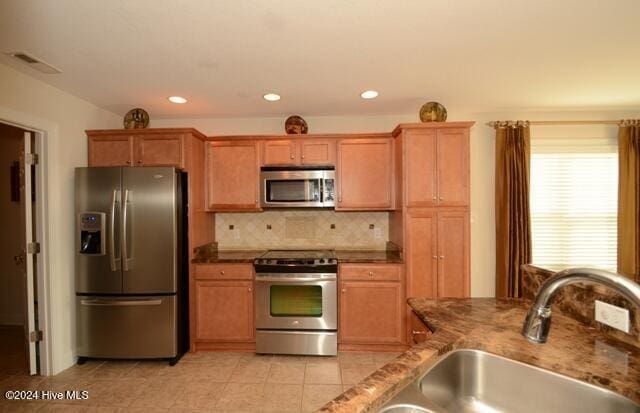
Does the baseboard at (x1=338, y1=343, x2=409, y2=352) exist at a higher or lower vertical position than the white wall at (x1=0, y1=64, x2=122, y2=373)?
lower

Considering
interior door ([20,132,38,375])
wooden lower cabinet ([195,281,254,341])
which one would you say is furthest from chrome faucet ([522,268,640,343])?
interior door ([20,132,38,375])

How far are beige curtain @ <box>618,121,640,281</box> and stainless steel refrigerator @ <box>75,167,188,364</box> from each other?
4.68 meters

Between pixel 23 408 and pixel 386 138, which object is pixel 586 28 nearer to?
pixel 386 138

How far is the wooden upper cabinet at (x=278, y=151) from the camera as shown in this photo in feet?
10.4

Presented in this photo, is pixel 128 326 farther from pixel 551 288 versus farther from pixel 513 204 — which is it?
pixel 513 204

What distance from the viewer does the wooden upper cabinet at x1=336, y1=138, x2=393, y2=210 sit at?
3.12 metres

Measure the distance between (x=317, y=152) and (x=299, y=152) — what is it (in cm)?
20

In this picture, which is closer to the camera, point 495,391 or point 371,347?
point 495,391

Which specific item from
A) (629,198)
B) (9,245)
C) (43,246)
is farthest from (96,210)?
(629,198)

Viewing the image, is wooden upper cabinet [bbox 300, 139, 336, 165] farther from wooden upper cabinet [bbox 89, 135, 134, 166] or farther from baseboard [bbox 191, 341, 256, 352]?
baseboard [bbox 191, 341, 256, 352]

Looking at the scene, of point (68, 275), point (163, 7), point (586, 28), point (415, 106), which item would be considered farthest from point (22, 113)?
point (586, 28)

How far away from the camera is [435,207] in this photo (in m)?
2.81

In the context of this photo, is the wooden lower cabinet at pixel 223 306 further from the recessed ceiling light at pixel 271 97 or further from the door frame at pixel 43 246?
the recessed ceiling light at pixel 271 97

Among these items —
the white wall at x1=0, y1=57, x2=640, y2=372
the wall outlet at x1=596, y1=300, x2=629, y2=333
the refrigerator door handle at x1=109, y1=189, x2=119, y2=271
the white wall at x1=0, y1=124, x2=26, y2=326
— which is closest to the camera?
the wall outlet at x1=596, y1=300, x2=629, y2=333
